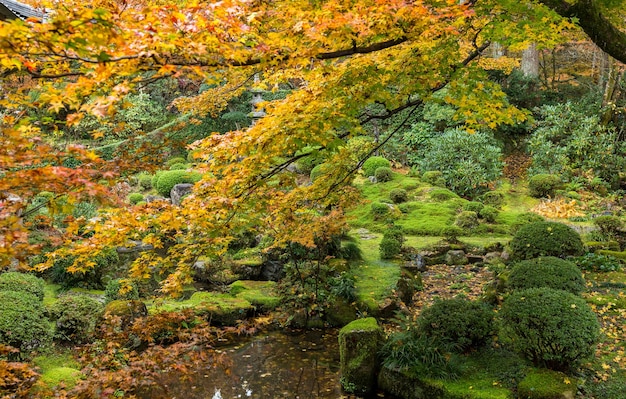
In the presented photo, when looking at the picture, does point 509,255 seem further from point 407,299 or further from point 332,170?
point 332,170

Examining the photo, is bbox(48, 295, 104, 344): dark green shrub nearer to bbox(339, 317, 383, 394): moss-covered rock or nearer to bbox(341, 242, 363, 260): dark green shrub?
bbox(339, 317, 383, 394): moss-covered rock

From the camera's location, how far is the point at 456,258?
37.7 feet

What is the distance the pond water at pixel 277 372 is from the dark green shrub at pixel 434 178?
9.65 metres

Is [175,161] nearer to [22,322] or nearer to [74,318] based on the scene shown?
[74,318]

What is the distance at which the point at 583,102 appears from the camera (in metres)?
18.4

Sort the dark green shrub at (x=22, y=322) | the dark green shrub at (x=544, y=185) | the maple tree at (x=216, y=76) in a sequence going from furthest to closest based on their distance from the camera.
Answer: the dark green shrub at (x=544, y=185) → the dark green shrub at (x=22, y=322) → the maple tree at (x=216, y=76)

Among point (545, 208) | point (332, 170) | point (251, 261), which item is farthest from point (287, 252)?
point (545, 208)

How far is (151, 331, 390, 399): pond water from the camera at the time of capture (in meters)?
6.25

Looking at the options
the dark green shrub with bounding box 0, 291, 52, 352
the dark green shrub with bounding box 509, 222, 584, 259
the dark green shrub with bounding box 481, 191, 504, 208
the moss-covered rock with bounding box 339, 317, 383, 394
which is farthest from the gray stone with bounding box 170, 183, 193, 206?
the dark green shrub with bounding box 509, 222, 584, 259

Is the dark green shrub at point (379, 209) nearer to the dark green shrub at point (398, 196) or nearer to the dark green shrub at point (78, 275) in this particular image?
the dark green shrub at point (398, 196)

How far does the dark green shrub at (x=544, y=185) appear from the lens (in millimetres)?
15164

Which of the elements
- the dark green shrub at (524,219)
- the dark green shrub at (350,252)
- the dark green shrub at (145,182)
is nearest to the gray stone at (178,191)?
the dark green shrub at (145,182)

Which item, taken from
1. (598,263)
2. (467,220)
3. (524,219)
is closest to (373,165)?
(467,220)

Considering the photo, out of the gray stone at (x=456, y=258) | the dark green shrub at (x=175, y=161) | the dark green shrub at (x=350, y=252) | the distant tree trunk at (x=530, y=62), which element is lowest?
the gray stone at (x=456, y=258)
